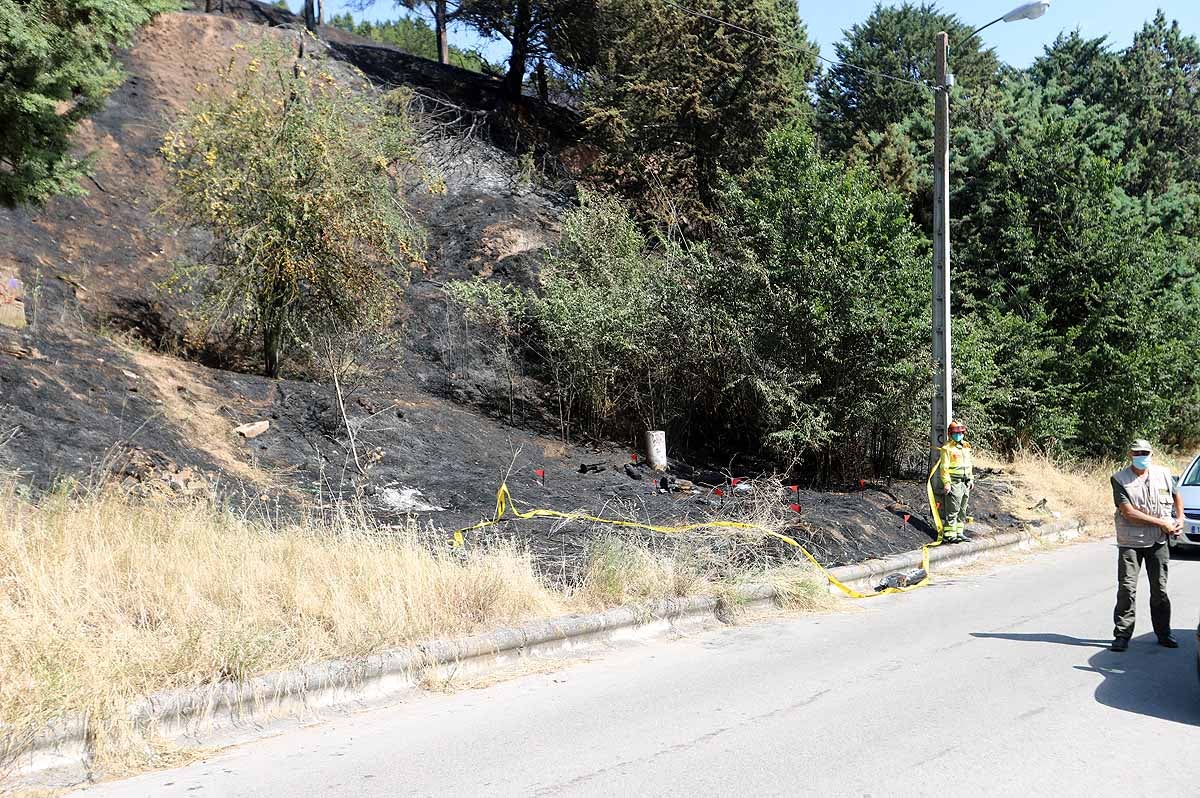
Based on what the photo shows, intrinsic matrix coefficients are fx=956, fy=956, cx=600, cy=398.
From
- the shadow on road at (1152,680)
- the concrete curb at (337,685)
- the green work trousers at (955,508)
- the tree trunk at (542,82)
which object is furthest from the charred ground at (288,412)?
the tree trunk at (542,82)

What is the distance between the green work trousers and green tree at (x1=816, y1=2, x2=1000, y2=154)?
73.1 feet

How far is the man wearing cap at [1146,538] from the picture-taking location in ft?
25.0

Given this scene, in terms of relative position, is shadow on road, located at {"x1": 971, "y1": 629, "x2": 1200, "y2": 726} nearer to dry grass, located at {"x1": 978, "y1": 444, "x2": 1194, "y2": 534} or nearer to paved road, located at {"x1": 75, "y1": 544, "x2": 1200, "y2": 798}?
paved road, located at {"x1": 75, "y1": 544, "x2": 1200, "y2": 798}

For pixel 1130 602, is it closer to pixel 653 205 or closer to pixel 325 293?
pixel 325 293

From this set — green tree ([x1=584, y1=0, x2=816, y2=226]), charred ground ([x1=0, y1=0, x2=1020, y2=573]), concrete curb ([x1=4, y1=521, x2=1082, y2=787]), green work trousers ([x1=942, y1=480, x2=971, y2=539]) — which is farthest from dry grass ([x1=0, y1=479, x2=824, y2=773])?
green tree ([x1=584, y1=0, x2=816, y2=226])

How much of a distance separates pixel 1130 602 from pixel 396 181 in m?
13.8

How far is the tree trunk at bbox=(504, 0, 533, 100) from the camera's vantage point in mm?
30953

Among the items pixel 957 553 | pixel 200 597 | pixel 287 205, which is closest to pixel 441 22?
pixel 287 205

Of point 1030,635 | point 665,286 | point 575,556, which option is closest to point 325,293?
point 665,286

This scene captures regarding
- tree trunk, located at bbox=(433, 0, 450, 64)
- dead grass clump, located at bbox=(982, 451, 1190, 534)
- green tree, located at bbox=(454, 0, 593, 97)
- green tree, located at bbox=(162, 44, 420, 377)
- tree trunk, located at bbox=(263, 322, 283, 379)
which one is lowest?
dead grass clump, located at bbox=(982, 451, 1190, 534)

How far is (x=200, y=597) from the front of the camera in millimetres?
6566

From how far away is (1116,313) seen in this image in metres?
22.0

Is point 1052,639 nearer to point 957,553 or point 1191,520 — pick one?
point 957,553

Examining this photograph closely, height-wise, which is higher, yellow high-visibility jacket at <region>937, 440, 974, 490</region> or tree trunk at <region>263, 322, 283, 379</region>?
tree trunk at <region>263, 322, 283, 379</region>
